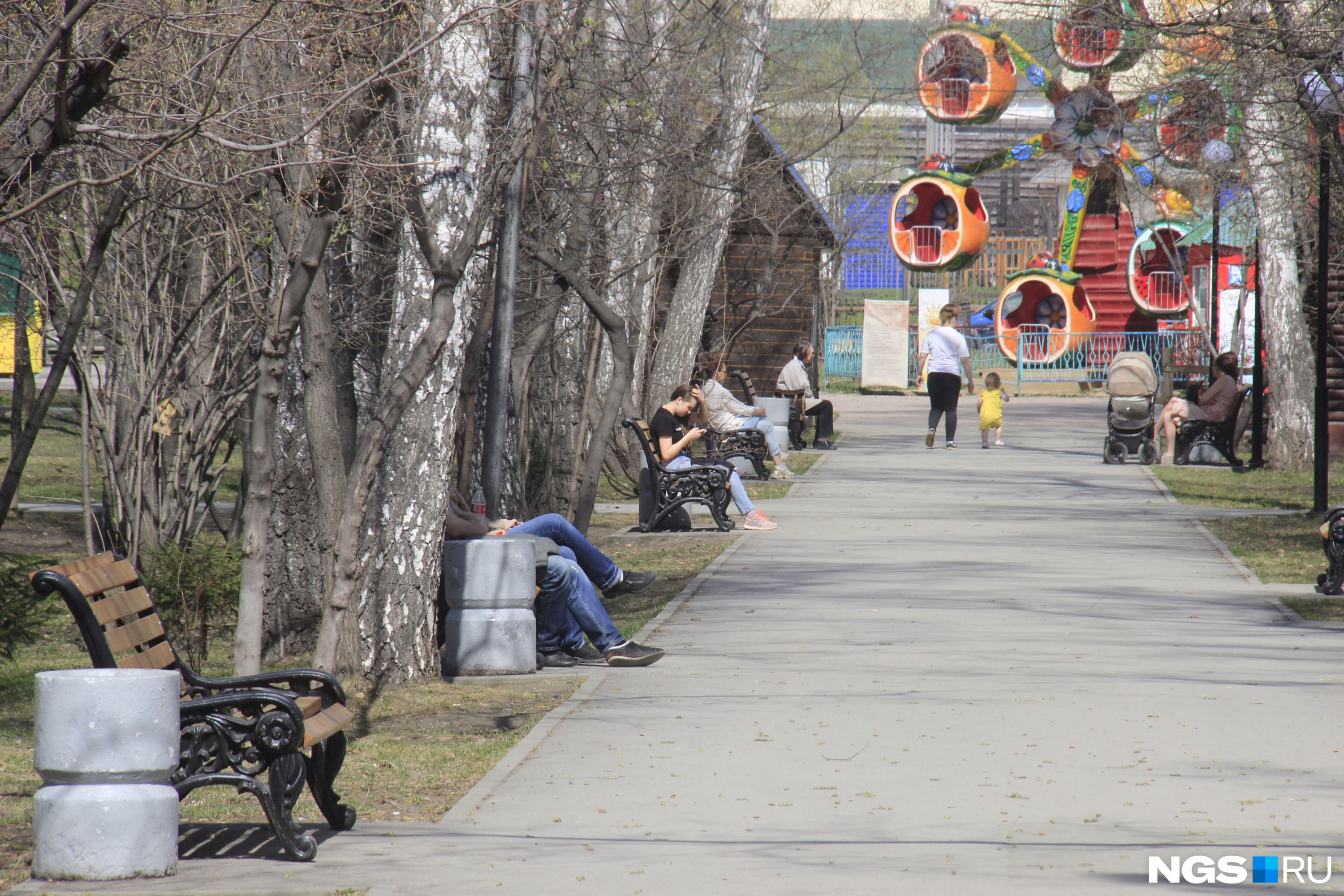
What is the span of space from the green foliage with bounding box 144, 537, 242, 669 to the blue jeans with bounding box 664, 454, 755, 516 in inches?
217

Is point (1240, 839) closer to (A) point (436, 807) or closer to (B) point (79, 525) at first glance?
(A) point (436, 807)

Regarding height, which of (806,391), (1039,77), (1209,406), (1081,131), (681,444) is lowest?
(681,444)

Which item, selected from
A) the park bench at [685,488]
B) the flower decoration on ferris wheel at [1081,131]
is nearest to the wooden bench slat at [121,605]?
the park bench at [685,488]

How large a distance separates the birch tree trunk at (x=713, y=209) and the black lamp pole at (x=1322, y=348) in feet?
18.5

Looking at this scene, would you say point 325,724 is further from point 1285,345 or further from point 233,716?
point 1285,345

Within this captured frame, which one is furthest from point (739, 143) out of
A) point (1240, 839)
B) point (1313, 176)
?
point (1240, 839)

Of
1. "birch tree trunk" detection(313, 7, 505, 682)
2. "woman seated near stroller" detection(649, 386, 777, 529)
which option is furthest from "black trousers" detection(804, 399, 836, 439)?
"birch tree trunk" detection(313, 7, 505, 682)

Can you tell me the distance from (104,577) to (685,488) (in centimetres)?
848

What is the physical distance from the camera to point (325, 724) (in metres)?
5.13

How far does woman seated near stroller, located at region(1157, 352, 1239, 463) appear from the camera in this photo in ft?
61.7

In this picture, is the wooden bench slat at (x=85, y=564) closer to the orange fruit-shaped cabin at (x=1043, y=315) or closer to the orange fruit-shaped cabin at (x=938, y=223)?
the orange fruit-shaped cabin at (x=938, y=223)

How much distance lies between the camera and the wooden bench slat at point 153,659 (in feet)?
17.3

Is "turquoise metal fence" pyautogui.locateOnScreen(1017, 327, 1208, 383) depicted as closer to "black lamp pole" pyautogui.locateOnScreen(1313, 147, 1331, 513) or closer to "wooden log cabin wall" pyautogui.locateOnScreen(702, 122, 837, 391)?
"wooden log cabin wall" pyautogui.locateOnScreen(702, 122, 837, 391)

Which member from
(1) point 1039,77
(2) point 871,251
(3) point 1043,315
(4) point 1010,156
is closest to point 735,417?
(1) point 1039,77
